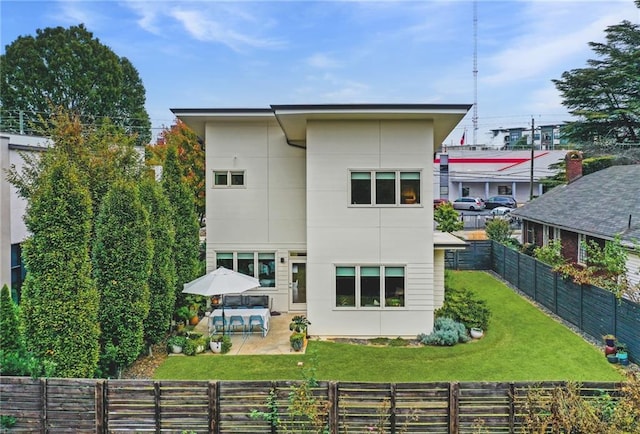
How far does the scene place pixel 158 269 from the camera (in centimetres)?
1066

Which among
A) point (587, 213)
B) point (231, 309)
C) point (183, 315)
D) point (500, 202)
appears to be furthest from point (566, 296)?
point (500, 202)

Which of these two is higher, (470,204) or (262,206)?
(470,204)

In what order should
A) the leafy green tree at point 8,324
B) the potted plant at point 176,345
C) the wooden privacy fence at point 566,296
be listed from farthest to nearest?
the potted plant at point 176,345, the wooden privacy fence at point 566,296, the leafy green tree at point 8,324

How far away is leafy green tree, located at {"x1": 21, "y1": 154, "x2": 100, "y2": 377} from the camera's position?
7496 millimetres

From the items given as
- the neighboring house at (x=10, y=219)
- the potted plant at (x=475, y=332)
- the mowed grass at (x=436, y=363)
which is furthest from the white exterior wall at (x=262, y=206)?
the potted plant at (x=475, y=332)

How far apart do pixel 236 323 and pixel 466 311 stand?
6905mm

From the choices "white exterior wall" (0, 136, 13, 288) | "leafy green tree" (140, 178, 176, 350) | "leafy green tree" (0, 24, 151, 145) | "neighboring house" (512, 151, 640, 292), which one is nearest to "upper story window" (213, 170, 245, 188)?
"leafy green tree" (140, 178, 176, 350)

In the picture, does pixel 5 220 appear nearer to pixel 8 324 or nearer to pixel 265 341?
pixel 8 324

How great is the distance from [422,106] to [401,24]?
4416 mm

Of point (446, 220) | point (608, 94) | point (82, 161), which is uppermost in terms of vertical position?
point (608, 94)

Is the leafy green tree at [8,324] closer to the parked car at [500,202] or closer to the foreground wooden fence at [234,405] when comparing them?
the foreground wooden fence at [234,405]

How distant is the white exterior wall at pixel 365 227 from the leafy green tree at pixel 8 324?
7.00 metres

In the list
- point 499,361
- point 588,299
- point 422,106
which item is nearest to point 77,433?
point 499,361

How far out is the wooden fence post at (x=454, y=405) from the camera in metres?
6.29
